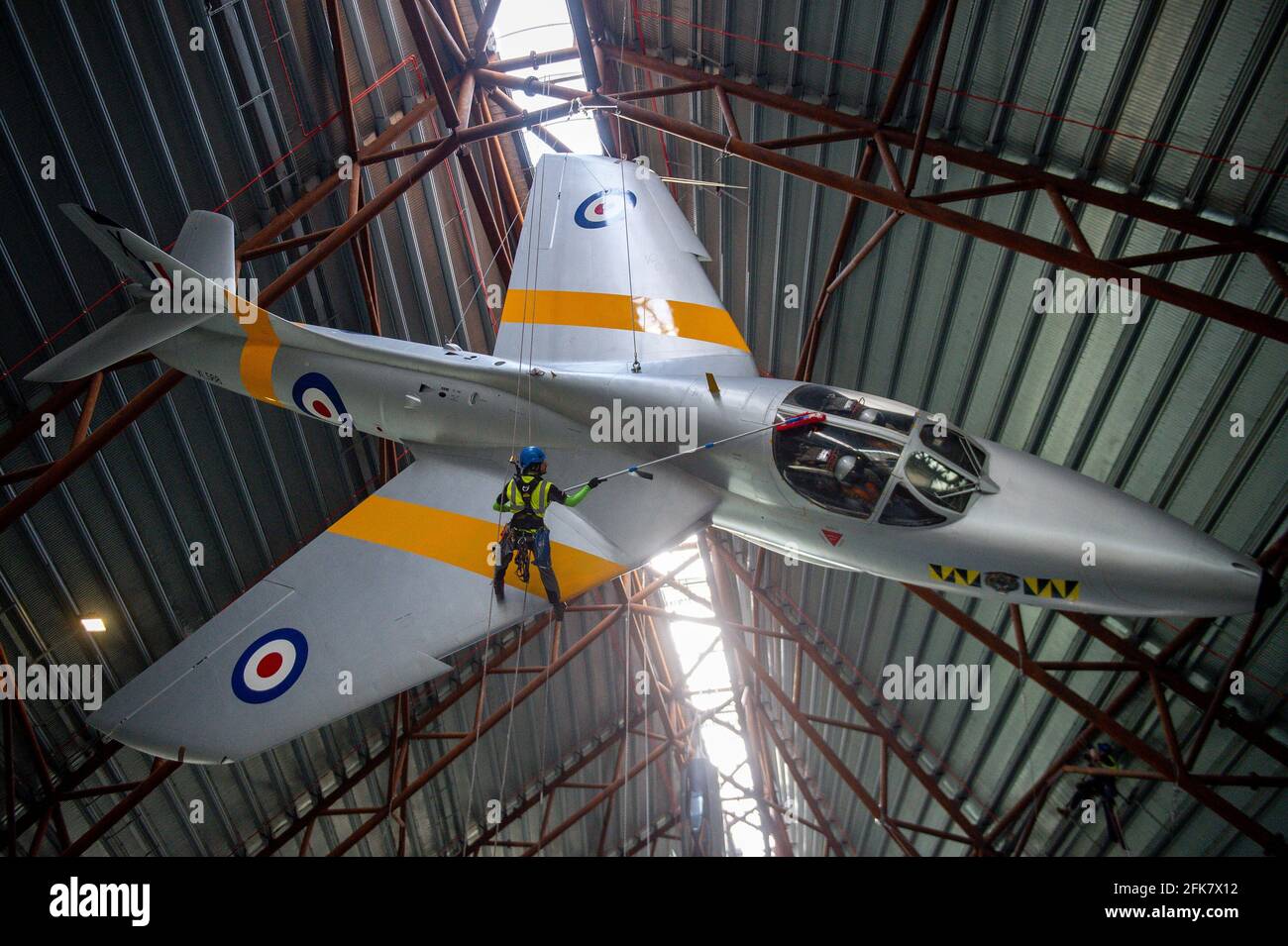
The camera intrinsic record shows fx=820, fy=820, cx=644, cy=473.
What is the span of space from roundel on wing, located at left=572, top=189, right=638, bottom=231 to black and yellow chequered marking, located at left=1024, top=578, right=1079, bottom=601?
7.47 m

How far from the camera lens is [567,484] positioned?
8.98m

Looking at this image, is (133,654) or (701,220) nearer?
(133,654)

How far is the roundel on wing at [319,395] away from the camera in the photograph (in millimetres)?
9797

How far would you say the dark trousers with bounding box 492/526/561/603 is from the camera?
7.62 meters

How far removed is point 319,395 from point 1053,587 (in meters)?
8.18

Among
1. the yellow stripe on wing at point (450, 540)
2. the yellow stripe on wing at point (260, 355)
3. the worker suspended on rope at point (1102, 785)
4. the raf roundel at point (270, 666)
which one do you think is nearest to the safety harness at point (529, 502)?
the yellow stripe on wing at point (450, 540)

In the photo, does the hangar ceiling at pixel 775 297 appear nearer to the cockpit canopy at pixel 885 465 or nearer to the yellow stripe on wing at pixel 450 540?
the yellow stripe on wing at pixel 450 540

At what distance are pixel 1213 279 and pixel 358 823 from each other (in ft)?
64.4

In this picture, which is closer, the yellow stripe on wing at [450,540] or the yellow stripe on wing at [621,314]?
the yellow stripe on wing at [450,540]

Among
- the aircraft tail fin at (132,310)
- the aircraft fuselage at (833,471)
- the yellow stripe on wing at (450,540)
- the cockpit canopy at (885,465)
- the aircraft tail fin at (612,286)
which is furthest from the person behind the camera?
the aircraft tail fin at (612,286)

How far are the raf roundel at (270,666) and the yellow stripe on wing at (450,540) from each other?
4.44 ft
